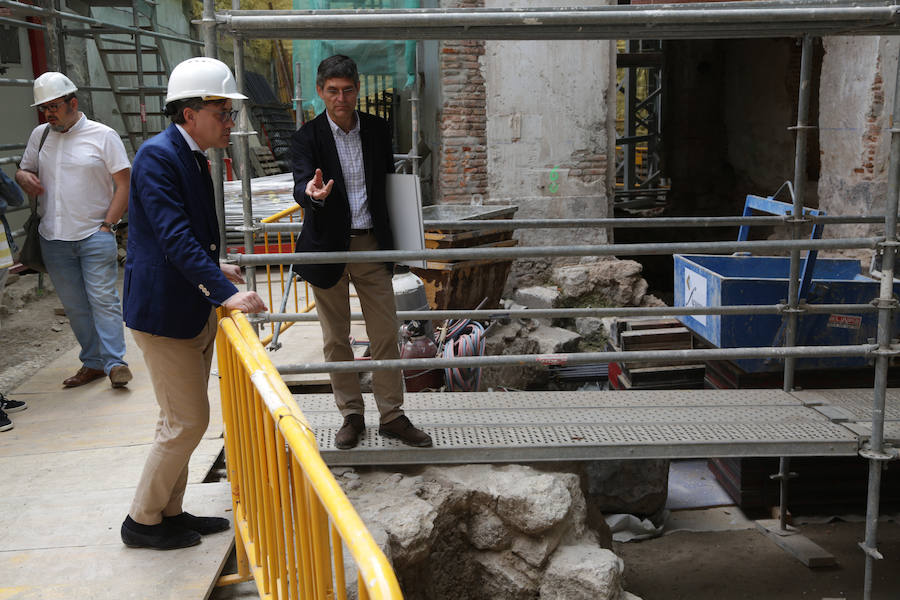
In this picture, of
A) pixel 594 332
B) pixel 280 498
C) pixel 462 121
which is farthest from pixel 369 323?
pixel 462 121

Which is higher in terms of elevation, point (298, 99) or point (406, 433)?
point (298, 99)

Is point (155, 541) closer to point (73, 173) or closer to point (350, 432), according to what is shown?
point (350, 432)

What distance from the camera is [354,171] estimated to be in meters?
3.98

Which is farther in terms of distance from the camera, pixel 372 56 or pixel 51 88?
pixel 372 56

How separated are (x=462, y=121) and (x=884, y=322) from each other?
6762mm

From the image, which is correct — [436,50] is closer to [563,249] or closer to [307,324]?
[307,324]

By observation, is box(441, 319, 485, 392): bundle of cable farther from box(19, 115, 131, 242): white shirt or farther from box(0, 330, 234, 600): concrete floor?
box(19, 115, 131, 242): white shirt

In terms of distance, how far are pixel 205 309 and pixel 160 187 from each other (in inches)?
20.6

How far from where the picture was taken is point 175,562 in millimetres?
3477

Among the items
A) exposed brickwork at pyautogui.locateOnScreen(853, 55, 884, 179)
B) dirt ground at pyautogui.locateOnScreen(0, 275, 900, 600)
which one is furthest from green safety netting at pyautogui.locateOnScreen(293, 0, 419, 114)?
dirt ground at pyautogui.locateOnScreen(0, 275, 900, 600)

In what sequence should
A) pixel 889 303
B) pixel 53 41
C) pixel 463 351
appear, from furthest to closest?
1. pixel 53 41
2. pixel 463 351
3. pixel 889 303

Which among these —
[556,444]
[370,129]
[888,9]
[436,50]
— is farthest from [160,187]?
[436,50]

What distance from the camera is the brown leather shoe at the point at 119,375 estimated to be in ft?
19.2

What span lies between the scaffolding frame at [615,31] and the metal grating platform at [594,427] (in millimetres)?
420
